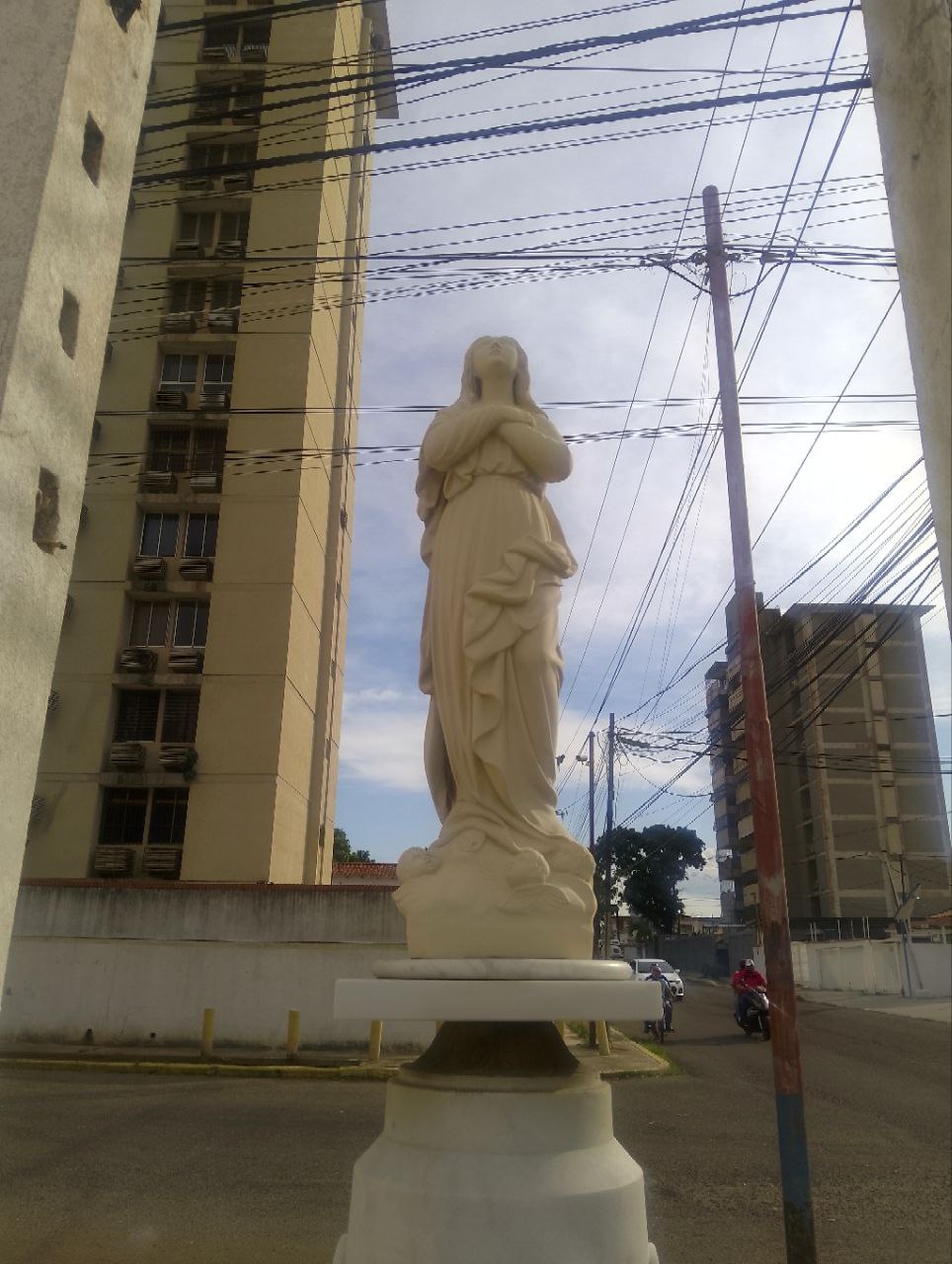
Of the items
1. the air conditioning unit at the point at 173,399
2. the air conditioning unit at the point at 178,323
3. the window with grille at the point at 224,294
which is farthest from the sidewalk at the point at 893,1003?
the air conditioning unit at the point at 178,323

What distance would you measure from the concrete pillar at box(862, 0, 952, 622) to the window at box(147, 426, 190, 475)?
1937cm

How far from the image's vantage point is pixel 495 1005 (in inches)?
110

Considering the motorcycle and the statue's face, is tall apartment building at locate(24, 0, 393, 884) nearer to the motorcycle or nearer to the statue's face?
the motorcycle

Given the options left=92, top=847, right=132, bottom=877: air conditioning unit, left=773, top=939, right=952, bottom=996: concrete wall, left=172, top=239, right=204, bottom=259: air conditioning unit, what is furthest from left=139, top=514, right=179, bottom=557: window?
left=773, top=939, right=952, bottom=996: concrete wall

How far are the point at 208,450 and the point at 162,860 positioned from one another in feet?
29.1

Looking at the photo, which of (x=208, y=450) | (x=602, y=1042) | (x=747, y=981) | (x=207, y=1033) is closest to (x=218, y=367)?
(x=208, y=450)

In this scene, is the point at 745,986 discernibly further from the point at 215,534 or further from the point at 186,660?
the point at 215,534

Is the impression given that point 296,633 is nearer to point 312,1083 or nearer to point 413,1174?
point 312,1083

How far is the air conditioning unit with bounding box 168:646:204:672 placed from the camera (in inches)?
730

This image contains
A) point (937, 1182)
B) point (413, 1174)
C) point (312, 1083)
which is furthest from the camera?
point (312, 1083)

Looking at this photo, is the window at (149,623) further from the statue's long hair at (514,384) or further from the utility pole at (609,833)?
the statue's long hair at (514,384)

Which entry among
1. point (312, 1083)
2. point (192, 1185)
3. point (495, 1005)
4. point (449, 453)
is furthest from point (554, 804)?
point (312, 1083)

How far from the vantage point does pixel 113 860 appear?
17.4m

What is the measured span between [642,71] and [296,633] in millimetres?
14454
